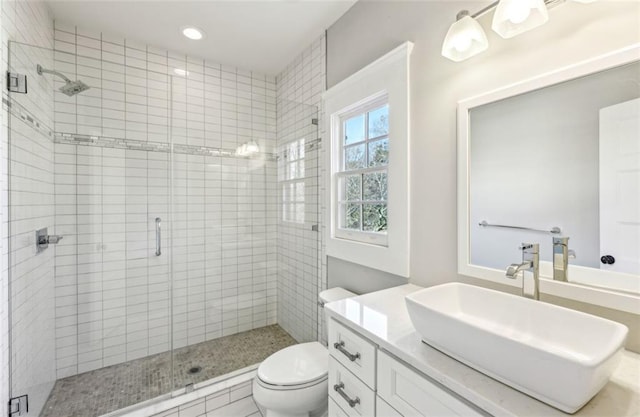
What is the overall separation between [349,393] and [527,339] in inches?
24.9

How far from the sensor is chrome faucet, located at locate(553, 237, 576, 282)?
914 mm

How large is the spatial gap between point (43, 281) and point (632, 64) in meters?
3.01

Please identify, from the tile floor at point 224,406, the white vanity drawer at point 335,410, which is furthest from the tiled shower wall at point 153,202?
the white vanity drawer at point 335,410

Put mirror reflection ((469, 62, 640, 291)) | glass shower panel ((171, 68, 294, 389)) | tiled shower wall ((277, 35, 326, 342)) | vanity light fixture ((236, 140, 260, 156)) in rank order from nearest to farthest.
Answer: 1. mirror reflection ((469, 62, 640, 291))
2. tiled shower wall ((277, 35, 326, 342))
3. glass shower panel ((171, 68, 294, 389))
4. vanity light fixture ((236, 140, 260, 156))

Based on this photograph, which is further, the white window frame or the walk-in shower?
the walk-in shower

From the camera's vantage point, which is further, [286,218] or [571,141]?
[286,218]

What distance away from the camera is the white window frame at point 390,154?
1467 millimetres

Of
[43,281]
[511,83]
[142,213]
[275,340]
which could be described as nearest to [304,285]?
[275,340]

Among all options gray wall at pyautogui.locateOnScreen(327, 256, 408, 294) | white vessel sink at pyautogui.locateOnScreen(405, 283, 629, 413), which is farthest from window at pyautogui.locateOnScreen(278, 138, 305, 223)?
white vessel sink at pyautogui.locateOnScreen(405, 283, 629, 413)

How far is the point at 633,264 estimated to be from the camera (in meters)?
0.80

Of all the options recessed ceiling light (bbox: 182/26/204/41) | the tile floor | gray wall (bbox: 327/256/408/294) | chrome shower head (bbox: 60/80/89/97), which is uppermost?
recessed ceiling light (bbox: 182/26/204/41)

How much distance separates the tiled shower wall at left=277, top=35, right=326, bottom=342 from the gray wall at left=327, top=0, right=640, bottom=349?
2.44ft

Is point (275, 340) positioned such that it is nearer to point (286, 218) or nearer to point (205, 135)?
point (286, 218)

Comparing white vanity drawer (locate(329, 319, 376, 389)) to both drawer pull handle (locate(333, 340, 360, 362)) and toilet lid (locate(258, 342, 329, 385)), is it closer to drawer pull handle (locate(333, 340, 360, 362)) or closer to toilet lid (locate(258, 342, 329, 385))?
drawer pull handle (locate(333, 340, 360, 362))
